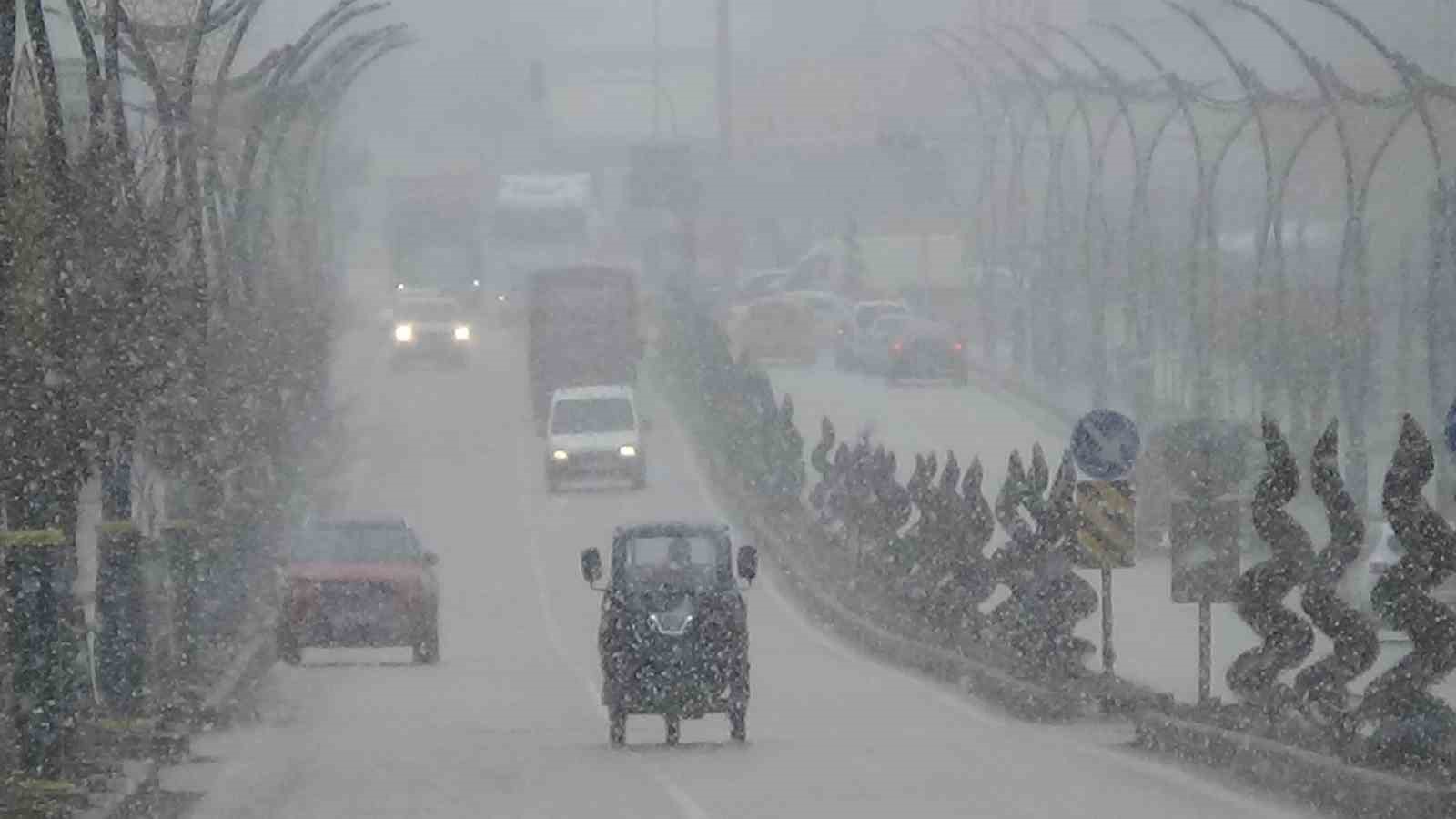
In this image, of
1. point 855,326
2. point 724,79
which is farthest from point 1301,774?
point 724,79

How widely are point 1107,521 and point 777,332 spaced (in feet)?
236

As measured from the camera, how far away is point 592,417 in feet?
229

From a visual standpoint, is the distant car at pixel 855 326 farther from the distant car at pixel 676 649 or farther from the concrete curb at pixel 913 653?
the distant car at pixel 676 649

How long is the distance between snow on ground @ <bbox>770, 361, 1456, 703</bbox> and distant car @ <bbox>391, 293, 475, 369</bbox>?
854 centimetres

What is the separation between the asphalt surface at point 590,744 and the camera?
21094mm

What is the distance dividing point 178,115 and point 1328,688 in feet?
60.3

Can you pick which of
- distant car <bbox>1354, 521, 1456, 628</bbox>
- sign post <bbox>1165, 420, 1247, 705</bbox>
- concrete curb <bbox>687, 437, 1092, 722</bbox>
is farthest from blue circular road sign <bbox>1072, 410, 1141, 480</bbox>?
distant car <bbox>1354, 521, 1456, 628</bbox>

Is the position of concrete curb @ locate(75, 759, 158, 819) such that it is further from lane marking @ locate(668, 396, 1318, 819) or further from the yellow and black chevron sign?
the yellow and black chevron sign

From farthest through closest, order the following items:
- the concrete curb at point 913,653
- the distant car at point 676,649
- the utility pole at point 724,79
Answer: the utility pole at point 724,79 → the concrete curb at point 913,653 → the distant car at point 676,649

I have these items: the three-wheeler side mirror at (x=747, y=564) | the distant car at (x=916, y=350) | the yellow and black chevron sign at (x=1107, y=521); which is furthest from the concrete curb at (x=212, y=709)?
the distant car at (x=916, y=350)

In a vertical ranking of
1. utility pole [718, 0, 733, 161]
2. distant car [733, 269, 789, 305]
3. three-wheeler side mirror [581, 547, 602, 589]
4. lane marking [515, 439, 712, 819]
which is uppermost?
utility pole [718, 0, 733, 161]

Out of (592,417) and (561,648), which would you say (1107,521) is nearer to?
(561,648)

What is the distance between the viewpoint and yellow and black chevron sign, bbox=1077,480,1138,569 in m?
27.7

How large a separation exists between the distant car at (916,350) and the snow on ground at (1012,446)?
0.46 metres
